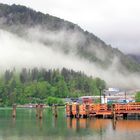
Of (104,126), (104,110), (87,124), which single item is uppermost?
(104,110)

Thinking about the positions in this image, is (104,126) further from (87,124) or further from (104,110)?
(104,110)

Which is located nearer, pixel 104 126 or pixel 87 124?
pixel 104 126

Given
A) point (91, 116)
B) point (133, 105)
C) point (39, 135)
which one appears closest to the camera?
point (39, 135)

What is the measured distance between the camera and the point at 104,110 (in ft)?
456

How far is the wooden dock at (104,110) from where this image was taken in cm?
13284

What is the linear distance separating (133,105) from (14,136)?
57.1 m

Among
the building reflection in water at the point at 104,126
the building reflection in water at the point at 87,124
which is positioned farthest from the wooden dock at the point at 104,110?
the building reflection in water at the point at 104,126

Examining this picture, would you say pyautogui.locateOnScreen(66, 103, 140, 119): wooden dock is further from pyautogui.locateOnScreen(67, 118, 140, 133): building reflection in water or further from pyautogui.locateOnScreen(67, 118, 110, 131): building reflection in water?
pyautogui.locateOnScreen(67, 118, 140, 133): building reflection in water

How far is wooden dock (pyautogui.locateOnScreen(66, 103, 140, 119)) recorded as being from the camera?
132837mm

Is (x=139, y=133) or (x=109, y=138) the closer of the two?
(x=109, y=138)

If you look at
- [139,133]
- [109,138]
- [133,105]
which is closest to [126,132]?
[139,133]

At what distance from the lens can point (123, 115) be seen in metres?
137

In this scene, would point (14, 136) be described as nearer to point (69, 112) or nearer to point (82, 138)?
point (82, 138)

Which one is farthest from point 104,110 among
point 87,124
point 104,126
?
point 104,126
